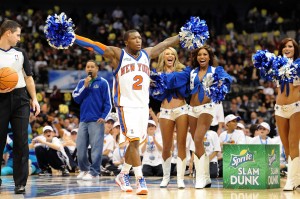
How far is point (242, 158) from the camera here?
10.7 meters

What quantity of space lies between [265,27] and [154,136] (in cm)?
1801

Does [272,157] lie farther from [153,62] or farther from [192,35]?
[153,62]

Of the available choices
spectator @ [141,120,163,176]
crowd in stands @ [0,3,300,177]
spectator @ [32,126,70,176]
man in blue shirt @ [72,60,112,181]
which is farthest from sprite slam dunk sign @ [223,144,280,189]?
spectator @ [32,126,70,176]

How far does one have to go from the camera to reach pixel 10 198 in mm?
8672

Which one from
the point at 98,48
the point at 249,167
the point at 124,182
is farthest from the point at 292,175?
the point at 98,48

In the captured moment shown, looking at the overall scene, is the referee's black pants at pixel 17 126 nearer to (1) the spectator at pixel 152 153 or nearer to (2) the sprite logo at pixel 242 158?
(2) the sprite logo at pixel 242 158

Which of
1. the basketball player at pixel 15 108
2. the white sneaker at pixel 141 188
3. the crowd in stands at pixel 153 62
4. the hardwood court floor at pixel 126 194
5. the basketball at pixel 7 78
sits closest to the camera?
the hardwood court floor at pixel 126 194

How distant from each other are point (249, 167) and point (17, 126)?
366cm

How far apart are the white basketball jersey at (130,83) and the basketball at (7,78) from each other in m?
1.44

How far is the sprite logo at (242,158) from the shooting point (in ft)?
34.8

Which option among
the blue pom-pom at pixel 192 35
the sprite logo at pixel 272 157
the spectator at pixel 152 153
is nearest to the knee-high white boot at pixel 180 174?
the sprite logo at pixel 272 157

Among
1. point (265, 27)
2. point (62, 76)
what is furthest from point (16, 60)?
point (265, 27)

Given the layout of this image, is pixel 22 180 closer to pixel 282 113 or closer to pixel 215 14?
pixel 282 113

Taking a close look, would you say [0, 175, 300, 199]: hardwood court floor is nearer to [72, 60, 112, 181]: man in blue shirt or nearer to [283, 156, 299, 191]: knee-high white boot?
[283, 156, 299, 191]: knee-high white boot
